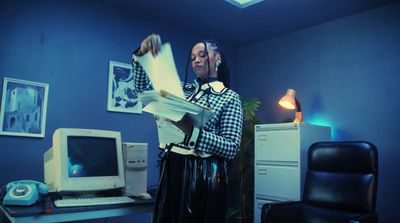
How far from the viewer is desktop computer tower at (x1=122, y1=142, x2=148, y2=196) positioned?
194 centimetres

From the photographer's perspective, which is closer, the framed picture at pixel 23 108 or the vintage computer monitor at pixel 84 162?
the vintage computer monitor at pixel 84 162

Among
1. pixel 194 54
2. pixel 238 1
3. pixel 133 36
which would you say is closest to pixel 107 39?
pixel 133 36

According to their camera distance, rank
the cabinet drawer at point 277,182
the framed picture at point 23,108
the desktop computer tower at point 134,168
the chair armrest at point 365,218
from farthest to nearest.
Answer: the cabinet drawer at point 277,182 < the framed picture at point 23,108 < the desktop computer tower at point 134,168 < the chair armrest at point 365,218

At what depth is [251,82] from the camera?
3.88 metres

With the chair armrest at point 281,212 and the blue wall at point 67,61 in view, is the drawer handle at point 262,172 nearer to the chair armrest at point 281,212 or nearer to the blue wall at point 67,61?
the chair armrest at point 281,212

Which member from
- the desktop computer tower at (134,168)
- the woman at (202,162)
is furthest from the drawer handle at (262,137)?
the woman at (202,162)

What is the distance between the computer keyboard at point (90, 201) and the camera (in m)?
1.51

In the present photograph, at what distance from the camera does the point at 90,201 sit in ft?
5.27

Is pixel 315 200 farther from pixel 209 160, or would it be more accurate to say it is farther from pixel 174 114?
pixel 174 114

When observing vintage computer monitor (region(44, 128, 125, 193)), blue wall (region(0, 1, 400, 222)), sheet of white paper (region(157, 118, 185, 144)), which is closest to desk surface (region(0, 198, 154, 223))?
vintage computer monitor (region(44, 128, 125, 193))

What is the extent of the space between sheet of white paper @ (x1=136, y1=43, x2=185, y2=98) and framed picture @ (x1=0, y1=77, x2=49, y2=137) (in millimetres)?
1609

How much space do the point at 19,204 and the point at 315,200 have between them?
71.2 inches

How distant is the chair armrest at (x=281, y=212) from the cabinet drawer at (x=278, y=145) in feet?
1.59

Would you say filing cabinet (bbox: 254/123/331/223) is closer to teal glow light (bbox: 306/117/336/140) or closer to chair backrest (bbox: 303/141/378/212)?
teal glow light (bbox: 306/117/336/140)
